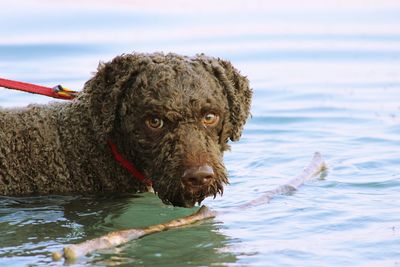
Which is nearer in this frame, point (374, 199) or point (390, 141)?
point (374, 199)

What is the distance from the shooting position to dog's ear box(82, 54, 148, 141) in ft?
25.9

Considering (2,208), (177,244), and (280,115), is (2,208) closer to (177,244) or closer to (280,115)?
(177,244)

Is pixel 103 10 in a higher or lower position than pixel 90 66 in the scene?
higher

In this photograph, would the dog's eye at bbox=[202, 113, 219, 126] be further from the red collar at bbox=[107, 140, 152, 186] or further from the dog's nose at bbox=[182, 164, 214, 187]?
the red collar at bbox=[107, 140, 152, 186]

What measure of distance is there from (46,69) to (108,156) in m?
7.95

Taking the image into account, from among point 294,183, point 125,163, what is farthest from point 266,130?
point 125,163

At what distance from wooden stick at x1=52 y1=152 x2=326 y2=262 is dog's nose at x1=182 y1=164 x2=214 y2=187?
39 centimetres

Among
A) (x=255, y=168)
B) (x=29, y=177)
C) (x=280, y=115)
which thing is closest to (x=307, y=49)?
(x=280, y=115)

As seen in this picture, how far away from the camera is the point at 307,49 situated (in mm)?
17625

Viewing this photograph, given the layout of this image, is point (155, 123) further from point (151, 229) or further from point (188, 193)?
point (151, 229)

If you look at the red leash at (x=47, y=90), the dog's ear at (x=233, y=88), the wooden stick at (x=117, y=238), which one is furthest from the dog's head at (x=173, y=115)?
the red leash at (x=47, y=90)

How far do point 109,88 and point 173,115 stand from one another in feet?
2.26

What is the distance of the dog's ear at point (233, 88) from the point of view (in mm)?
7980

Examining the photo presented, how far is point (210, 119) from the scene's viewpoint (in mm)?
7695
